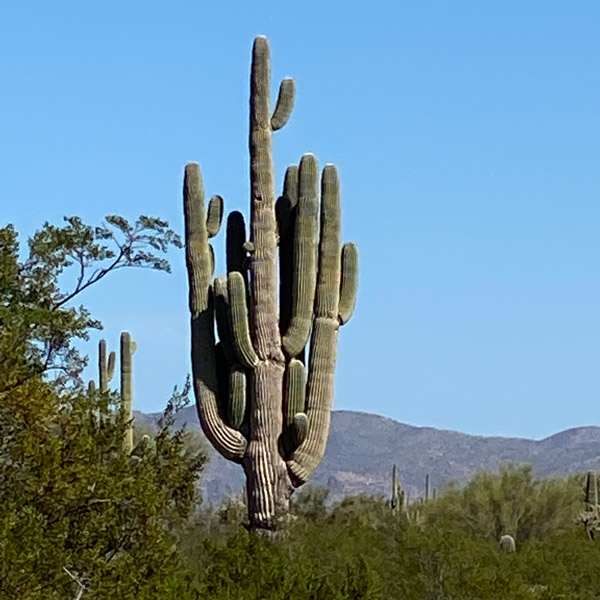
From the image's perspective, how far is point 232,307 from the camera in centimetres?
1788

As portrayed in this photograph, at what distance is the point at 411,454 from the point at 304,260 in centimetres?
12955

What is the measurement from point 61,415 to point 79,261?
1.62 metres

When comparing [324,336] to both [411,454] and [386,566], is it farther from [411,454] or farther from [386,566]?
[411,454]

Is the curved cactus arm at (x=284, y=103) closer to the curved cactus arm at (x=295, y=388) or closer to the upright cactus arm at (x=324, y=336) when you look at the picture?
the upright cactus arm at (x=324, y=336)

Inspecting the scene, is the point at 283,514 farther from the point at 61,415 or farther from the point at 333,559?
the point at 61,415

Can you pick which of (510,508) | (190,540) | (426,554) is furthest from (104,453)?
(510,508)

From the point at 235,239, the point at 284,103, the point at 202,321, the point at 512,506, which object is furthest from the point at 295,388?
the point at 512,506

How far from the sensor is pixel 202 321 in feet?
60.5

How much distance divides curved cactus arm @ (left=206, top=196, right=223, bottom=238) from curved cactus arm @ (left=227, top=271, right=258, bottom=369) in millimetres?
994

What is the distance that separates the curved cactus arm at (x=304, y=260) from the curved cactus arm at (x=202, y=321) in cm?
97

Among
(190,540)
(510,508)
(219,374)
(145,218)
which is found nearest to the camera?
(145,218)

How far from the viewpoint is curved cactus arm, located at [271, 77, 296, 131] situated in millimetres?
18547

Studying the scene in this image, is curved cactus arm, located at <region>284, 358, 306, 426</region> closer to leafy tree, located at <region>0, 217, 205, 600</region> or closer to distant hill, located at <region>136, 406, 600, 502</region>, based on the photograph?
leafy tree, located at <region>0, 217, 205, 600</region>

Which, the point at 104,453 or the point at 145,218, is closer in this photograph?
the point at 104,453
